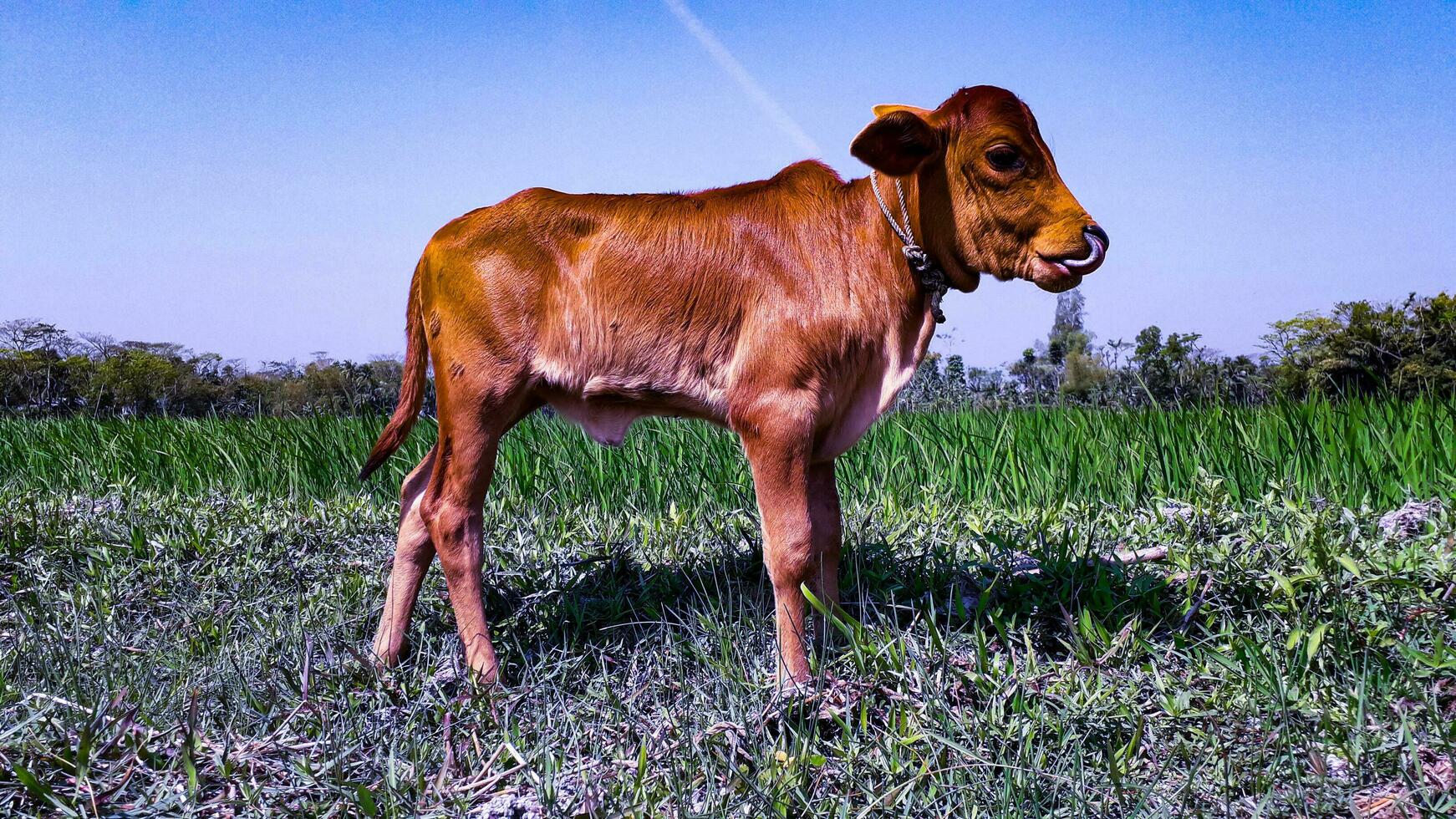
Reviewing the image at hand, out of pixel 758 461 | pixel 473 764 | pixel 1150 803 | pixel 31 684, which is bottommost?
pixel 1150 803

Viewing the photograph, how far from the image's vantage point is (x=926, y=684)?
295cm

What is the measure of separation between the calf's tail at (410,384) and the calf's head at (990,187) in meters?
1.75

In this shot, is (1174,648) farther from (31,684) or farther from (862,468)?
(31,684)

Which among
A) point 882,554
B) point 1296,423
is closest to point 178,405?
point 882,554

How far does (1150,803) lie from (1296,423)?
4136 millimetres

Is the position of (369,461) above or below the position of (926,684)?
above

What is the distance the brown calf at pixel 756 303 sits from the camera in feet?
10.1

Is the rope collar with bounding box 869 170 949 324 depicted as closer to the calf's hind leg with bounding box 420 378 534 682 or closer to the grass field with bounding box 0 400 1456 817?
the grass field with bounding box 0 400 1456 817

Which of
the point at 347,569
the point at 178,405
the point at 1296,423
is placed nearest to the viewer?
the point at 347,569

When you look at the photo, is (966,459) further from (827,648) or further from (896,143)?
(896,143)

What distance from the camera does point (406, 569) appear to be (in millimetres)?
3729

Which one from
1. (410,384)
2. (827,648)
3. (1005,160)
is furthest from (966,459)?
(410,384)

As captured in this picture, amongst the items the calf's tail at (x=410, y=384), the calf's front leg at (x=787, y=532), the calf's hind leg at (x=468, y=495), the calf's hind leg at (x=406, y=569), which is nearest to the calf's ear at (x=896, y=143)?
the calf's front leg at (x=787, y=532)

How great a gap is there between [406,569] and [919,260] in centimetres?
210
